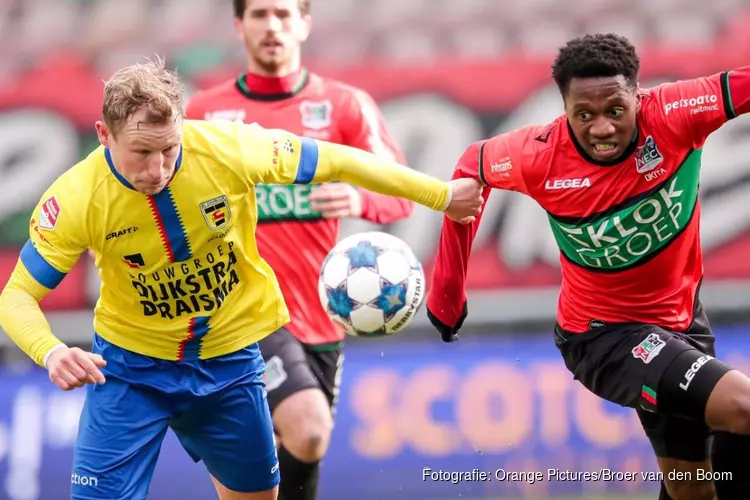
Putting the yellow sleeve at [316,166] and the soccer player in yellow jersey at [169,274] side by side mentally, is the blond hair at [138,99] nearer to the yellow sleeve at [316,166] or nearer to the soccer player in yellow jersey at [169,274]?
the soccer player in yellow jersey at [169,274]

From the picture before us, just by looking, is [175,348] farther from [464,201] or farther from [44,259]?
[464,201]

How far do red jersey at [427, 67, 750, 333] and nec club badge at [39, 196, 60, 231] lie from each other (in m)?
1.85

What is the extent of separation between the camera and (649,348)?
16.7 ft

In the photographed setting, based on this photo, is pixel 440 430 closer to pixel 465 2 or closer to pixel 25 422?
pixel 25 422

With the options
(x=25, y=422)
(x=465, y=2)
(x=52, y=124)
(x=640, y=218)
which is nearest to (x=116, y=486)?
(x=640, y=218)

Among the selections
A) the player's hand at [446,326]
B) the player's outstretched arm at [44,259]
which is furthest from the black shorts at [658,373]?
the player's outstretched arm at [44,259]

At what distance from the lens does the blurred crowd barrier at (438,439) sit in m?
8.39

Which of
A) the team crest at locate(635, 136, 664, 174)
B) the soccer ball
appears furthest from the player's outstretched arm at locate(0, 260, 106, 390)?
the team crest at locate(635, 136, 664, 174)

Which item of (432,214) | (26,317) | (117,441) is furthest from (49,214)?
(432,214)

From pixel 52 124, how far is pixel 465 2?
3.53 metres

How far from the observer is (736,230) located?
368 inches

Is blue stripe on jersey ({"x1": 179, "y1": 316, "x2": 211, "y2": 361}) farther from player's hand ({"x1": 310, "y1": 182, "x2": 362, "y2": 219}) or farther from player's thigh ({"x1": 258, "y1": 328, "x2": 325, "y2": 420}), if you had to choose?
player's hand ({"x1": 310, "y1": 182, "x2": 362, "y2": 219})

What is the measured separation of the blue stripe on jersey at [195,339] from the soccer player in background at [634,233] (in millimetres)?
1295

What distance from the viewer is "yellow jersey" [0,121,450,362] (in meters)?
4.50
